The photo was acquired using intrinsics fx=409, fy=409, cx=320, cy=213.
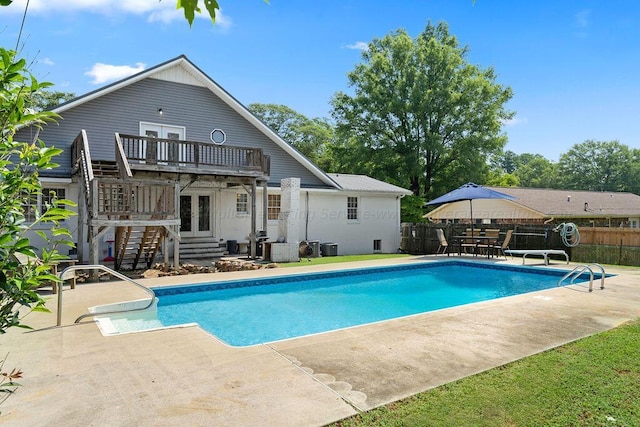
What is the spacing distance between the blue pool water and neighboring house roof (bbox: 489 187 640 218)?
15.3 m

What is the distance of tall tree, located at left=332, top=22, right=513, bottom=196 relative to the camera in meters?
33.4

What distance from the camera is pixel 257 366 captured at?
4.41 meters

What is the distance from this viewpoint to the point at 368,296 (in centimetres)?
1062

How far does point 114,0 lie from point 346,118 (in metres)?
31.1

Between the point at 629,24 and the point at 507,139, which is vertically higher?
the point at 507,139

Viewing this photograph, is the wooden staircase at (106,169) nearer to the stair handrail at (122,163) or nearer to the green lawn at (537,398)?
the stair handrail at (122,163)

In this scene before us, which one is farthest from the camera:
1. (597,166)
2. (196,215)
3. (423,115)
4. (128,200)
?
(597,166)

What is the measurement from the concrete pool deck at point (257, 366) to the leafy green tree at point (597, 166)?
71.8 metres

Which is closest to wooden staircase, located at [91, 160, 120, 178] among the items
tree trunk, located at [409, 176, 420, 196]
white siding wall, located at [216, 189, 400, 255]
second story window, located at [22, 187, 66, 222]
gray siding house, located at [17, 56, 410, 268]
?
gray siding house, located at [17, 56, 410, 268]

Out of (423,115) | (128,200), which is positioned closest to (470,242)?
(128,200)

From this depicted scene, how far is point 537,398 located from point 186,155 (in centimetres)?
1288

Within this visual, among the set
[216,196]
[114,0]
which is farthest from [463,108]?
[114,0]

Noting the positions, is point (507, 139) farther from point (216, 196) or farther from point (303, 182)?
point (216, 196)

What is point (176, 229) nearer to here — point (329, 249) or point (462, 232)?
point (329, 249)
